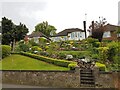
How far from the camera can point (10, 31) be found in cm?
3512

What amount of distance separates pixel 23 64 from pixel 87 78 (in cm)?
870

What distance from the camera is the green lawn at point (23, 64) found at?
24400 mm

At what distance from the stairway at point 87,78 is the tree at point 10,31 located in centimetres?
1678

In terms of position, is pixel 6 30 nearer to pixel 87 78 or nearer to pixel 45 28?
pixel 87 78

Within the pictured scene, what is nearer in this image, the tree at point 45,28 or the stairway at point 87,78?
the stairway at point 87,78

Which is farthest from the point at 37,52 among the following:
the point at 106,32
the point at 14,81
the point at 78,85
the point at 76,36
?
the point at 76,36

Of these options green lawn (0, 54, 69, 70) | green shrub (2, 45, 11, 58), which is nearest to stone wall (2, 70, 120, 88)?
green lawn (0, 54, 69, 70)

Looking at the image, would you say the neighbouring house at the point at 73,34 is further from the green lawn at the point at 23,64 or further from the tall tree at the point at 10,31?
the green lawn at the point at 23,64

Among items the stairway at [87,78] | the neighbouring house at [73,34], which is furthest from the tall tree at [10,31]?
the neighbouring house at [73,34]

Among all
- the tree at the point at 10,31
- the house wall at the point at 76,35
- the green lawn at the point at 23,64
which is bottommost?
the green lawn at the point at 23,64

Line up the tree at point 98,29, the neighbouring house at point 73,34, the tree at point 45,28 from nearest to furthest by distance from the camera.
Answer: the tree at point 98,29 < the neighbouring house at point 73,34 < the tree at point 45,28

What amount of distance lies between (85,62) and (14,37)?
14927 millimetres

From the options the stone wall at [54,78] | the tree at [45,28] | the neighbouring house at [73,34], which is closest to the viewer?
the stone wall at [54,78]

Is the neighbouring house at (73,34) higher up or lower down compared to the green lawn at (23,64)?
higher up
